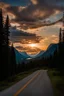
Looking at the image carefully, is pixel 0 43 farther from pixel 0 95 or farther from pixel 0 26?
pixel 0 95

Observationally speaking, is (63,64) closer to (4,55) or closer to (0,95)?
(4,55)

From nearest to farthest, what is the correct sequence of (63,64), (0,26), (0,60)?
1. (0,26)
2. (0,60)
3. (63,64)

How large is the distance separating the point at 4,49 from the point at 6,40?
Result: 206 centimetres

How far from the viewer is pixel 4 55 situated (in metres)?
76.5

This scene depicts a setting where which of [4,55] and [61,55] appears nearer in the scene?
[4,55]

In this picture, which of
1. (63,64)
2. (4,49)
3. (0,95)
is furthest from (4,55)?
(0,95)

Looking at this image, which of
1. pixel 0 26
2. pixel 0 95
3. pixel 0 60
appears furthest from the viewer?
pixel 0 60

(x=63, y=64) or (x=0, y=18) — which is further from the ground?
(x=0, y=18)

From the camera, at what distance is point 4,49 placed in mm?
75750

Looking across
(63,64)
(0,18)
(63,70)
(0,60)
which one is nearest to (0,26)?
(0,18)

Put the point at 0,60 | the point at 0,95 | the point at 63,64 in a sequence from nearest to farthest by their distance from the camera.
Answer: the point at 0,95, the point at 0,60, the point at 63,64

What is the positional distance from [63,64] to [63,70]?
815 cm

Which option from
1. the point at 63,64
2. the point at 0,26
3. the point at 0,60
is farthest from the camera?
the point at 63,64

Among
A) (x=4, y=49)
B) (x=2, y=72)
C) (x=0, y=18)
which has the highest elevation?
(x=0, y=18)
